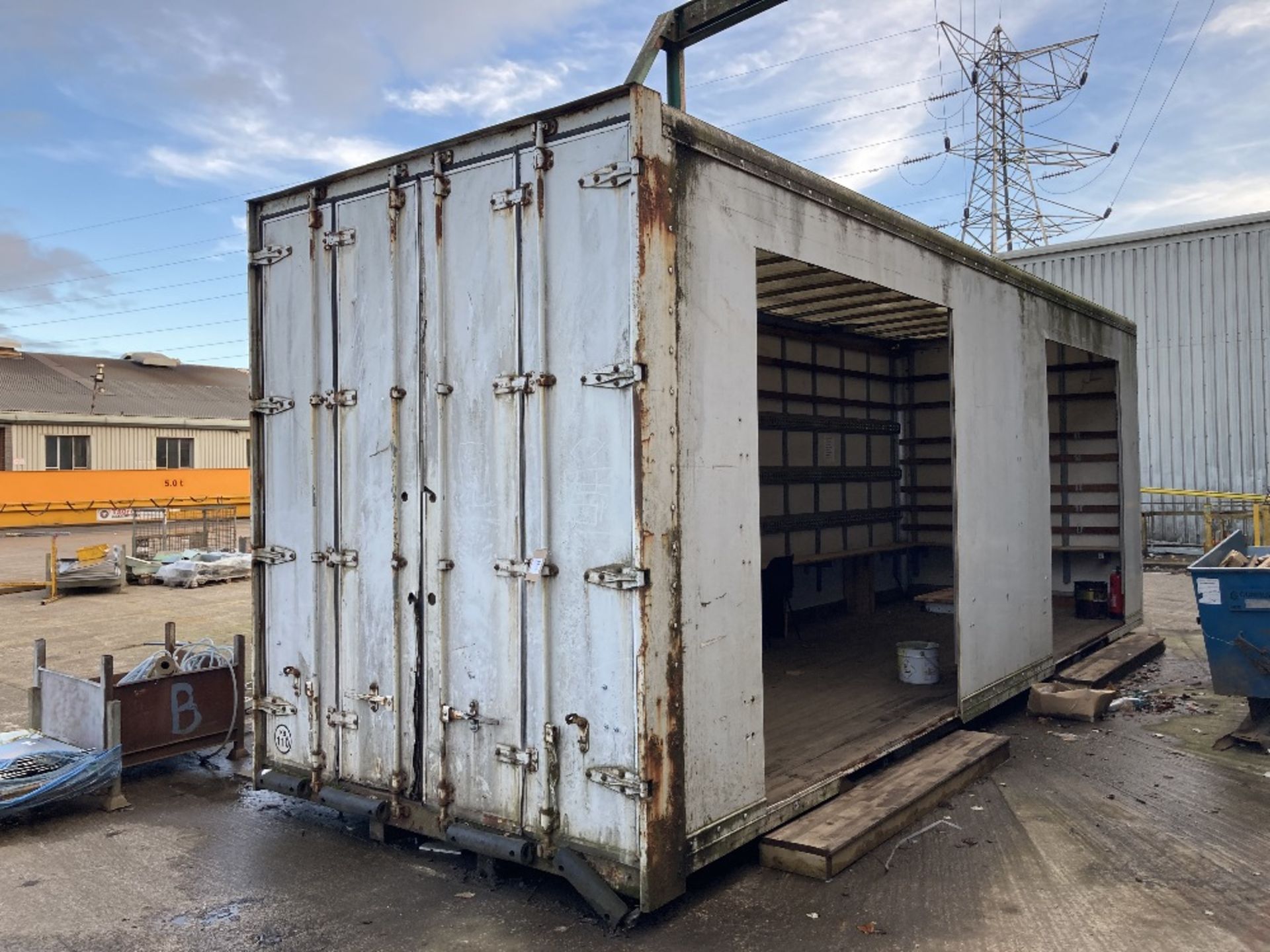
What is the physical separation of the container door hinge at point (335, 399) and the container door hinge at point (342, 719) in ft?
5.47

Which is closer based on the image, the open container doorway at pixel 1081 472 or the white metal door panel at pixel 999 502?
the white metal door panel at pixel 999 502

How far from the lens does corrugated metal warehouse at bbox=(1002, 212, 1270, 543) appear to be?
17625 millimetres

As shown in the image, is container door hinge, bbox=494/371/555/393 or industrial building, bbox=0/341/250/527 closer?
container door hinge, bbox=494/371/555/393

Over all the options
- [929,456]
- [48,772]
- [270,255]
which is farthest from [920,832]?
[929,456]

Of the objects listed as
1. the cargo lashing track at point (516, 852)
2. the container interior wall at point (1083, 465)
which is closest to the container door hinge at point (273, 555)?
the cargo lashing track at point (516, 852)

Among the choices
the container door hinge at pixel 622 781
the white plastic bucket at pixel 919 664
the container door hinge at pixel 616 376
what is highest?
the container door hinge at pixel 616 376

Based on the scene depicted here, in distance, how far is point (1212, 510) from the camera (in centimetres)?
1769

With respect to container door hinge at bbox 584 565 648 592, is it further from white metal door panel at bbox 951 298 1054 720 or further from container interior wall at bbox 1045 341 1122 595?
container interior wall at bbox 1045 341 1122 595

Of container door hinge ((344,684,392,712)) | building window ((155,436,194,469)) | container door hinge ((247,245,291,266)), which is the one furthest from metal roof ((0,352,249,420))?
container door hinge ((344,684,392,712))

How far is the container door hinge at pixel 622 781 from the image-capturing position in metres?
3.92

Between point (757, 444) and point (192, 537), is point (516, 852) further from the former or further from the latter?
point (192, 537)

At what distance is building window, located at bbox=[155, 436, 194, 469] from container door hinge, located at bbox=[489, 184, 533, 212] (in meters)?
31.8

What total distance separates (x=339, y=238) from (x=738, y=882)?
3.95 meters

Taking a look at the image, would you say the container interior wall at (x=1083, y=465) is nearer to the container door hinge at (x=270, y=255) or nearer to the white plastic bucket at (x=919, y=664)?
the white plastic bucket at (x=919, y=664)
